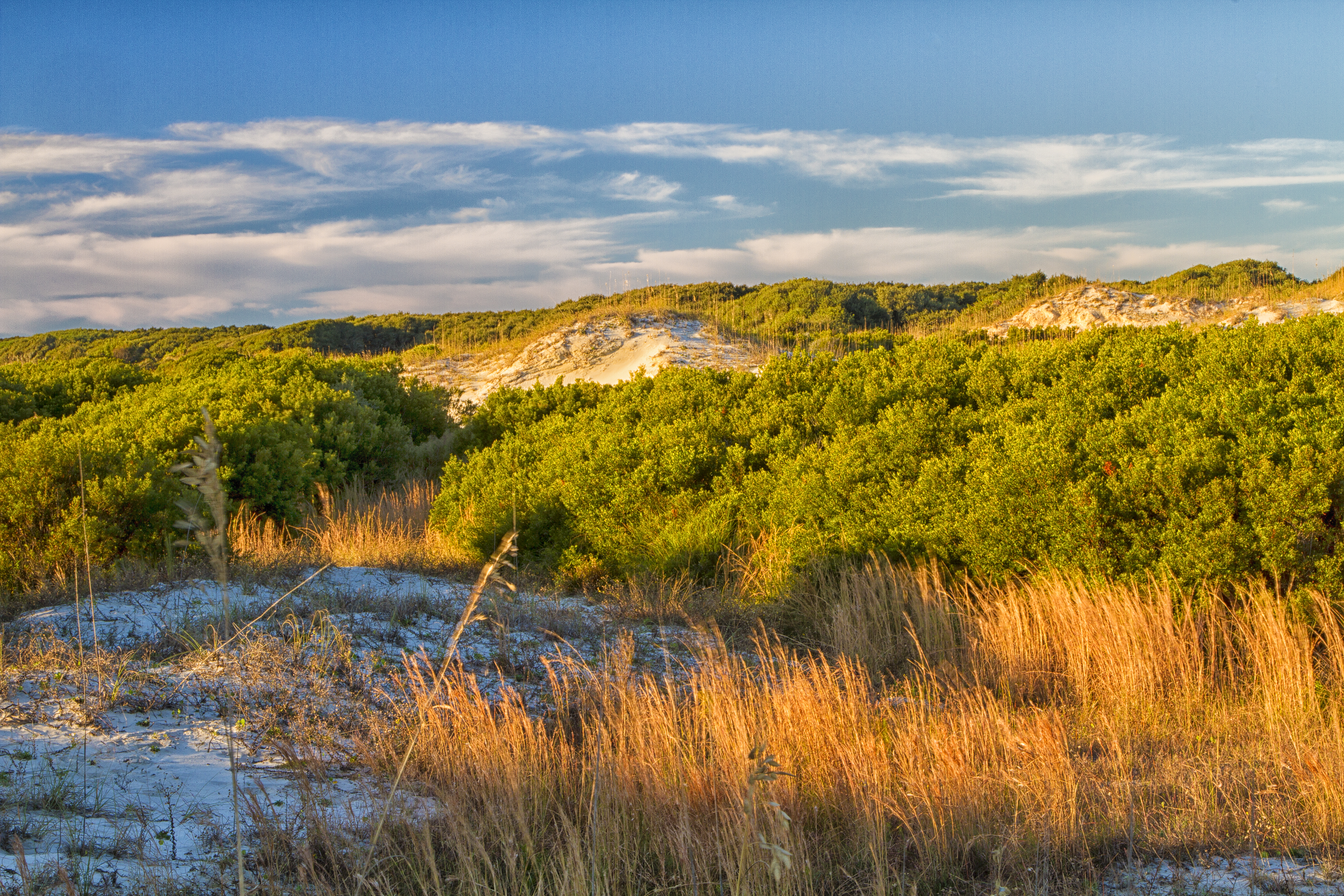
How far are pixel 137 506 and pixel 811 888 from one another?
25.7ft

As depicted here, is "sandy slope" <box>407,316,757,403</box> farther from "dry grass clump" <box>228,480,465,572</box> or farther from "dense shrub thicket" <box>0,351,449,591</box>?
"dry grass clump" <box>228,480,465,572</box>

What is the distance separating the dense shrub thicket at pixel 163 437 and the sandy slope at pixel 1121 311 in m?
21.9

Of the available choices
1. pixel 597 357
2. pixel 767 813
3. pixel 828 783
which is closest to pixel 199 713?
pixel 828 783

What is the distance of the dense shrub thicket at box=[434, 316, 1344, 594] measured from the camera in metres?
6.52

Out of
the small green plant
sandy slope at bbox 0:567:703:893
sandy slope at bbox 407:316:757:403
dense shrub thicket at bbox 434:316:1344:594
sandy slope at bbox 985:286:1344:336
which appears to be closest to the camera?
the small green plant

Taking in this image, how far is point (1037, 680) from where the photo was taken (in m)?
6.10

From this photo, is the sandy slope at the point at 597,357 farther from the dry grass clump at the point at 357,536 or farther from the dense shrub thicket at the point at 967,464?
the dense shrub thicket at the point at 967,464

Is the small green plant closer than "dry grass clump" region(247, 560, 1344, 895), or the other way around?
the small green plant

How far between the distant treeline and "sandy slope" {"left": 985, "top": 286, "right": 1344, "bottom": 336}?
1.30 meters

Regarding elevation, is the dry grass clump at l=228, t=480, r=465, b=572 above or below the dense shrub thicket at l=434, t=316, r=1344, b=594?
below

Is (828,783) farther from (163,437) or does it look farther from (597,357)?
(597,357)

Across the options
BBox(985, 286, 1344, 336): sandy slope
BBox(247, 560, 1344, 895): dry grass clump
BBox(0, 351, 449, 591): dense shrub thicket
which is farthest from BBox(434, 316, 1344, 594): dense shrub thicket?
BBox(985, 286, 1344, 336): sandy slope

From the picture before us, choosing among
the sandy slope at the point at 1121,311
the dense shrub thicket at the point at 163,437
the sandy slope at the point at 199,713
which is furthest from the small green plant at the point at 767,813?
the sandy slope at the point at 1121,311

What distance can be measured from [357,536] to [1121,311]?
30.9m
